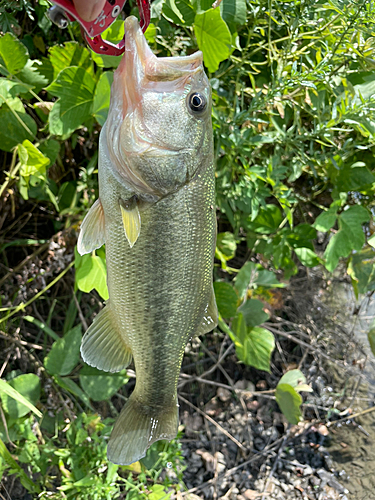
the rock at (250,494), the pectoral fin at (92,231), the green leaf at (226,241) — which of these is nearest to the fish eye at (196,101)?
the pectoral fin at (92,231)

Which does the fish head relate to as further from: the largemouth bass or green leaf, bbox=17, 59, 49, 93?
green leaf, bbox=17, 59, 49, 93

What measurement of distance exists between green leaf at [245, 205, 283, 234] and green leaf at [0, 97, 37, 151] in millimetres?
972

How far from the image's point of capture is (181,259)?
0.96 metres

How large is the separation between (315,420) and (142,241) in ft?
7.78

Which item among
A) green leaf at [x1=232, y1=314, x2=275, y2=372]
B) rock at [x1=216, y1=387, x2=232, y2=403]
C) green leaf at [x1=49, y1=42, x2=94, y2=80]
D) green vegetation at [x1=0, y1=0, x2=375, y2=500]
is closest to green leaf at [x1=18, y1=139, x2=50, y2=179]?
green vegetation at [x1=0, y1=0, x2=375, y2=500]

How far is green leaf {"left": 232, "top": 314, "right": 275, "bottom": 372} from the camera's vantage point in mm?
1920

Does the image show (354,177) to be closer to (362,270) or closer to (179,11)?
(362,270)

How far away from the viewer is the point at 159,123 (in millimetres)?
899

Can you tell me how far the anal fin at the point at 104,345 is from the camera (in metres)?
1.04

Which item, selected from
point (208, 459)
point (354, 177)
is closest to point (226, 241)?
point (354, 177)

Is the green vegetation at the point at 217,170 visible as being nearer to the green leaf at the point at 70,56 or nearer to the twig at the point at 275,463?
the green leaf at the point at 70,56

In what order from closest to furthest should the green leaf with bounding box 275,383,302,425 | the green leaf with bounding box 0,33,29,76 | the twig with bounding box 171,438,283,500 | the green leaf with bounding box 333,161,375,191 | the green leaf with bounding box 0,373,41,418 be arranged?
the green leaf with bounding box 0,33,29,76 → the green leaf with bounding box 0,373,41,418 → the green leaf with bounding box 333,161,375,191 → the green leaf with bounding box 275,383,302,425 → the twig with bounding box 171,438,283,500

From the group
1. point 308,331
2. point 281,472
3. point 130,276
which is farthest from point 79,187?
point 281,472

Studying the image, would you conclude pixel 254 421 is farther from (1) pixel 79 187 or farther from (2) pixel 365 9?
(2) pixel 365 9
